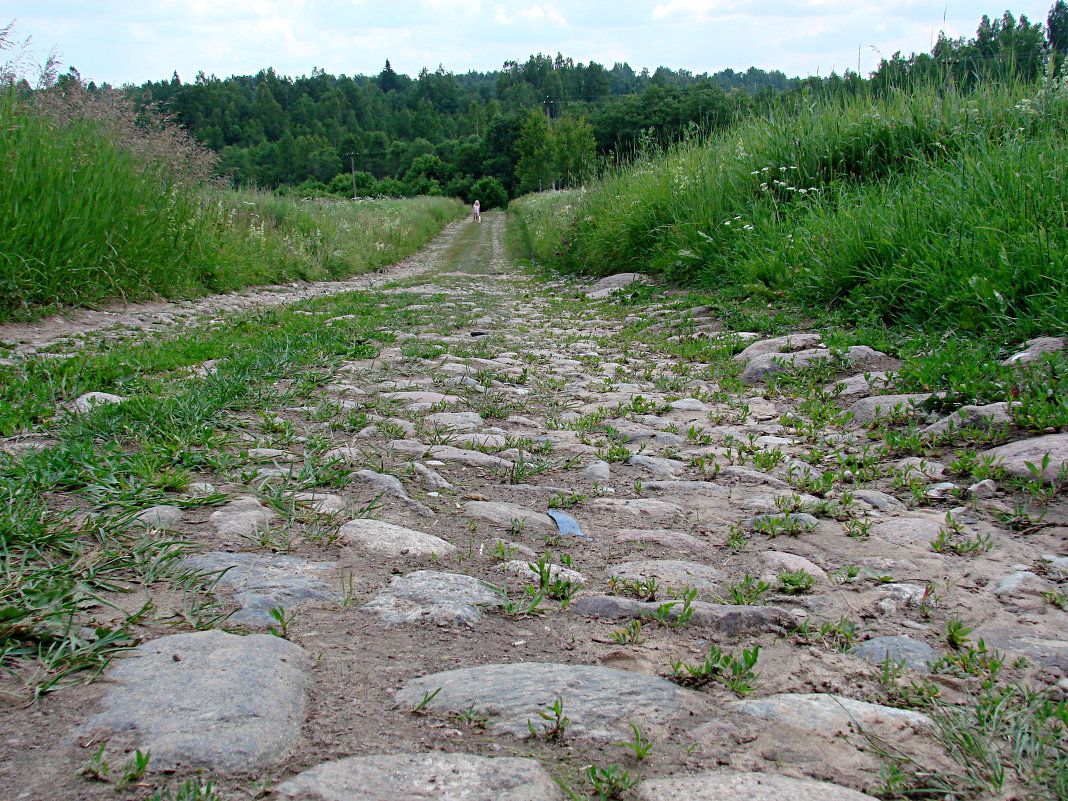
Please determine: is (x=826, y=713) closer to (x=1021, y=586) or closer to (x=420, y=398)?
(x=1021, y=586)

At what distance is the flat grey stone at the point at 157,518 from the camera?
2.04m

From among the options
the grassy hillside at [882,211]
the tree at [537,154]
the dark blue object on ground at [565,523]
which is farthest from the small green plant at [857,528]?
the tree at [537,154]

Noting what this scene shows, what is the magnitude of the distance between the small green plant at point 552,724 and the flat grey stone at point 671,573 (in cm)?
67

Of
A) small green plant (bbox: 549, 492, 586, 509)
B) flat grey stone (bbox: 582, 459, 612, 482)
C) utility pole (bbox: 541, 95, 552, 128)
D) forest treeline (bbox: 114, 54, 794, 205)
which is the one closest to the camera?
small green plant (bbox: 549, 492, 586, 509)

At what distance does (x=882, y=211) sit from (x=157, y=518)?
5837 mm

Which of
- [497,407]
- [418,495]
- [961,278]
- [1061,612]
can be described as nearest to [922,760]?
[1061,612]

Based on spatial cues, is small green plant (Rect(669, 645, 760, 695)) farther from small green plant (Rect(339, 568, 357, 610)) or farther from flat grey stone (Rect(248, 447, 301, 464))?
flat grey stone (Rect(248, 447, 301, 464))

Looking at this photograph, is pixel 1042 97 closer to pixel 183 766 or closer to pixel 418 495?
pixel 418 495

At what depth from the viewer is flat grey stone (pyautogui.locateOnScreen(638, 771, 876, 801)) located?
1.13 m

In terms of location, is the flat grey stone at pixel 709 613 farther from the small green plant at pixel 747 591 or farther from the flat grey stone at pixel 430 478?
the flat grey stone at pixel 430 478

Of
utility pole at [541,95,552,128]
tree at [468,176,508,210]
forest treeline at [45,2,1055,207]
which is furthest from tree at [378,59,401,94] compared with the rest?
tree at [468,176,508,210]

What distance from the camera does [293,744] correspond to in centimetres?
124

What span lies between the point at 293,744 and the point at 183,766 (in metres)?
0.18

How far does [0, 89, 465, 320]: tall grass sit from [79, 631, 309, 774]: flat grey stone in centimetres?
566
